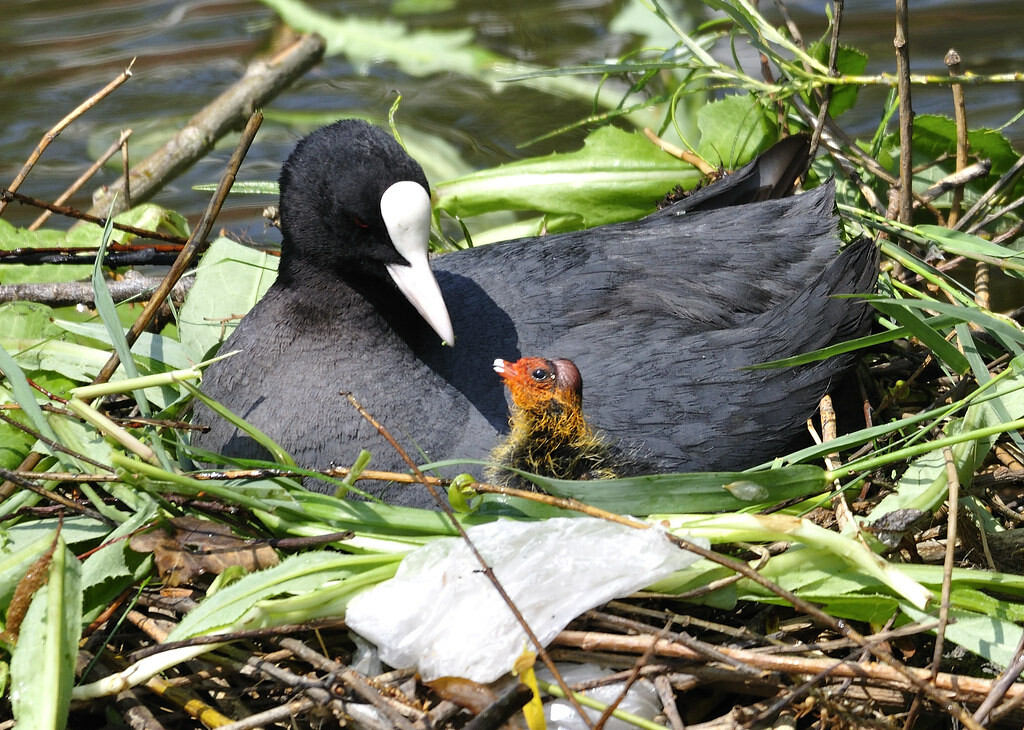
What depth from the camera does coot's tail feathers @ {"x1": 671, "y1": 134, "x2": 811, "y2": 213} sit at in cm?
313

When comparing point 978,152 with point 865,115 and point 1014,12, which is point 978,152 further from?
point 1014,12

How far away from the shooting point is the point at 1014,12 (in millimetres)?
6188

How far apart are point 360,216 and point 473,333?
401 millimetres

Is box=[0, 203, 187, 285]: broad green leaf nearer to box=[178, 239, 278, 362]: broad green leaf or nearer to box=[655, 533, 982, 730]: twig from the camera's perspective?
box=[178, 239, 278, 362]: broad green leaf

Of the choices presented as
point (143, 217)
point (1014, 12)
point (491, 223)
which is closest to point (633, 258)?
point (143, 217)

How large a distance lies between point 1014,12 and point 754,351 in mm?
4596

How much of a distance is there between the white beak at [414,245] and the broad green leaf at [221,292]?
78 centimetres

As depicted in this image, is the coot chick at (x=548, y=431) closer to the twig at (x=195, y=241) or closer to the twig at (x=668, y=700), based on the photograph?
the twig at (x=668, y=700)

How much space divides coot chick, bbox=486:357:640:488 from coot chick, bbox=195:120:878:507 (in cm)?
11

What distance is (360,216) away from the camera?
8.00ft

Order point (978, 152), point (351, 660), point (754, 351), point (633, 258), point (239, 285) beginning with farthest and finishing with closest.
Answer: point (978, 152), point (239, 285), point (633, 258), point (754, 351), point (351, 660)

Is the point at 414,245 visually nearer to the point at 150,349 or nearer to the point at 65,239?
the point at 150,349

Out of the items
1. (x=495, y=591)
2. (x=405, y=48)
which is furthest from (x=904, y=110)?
(x=405, y=48)

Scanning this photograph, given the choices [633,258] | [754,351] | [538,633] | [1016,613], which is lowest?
[1016,613]
